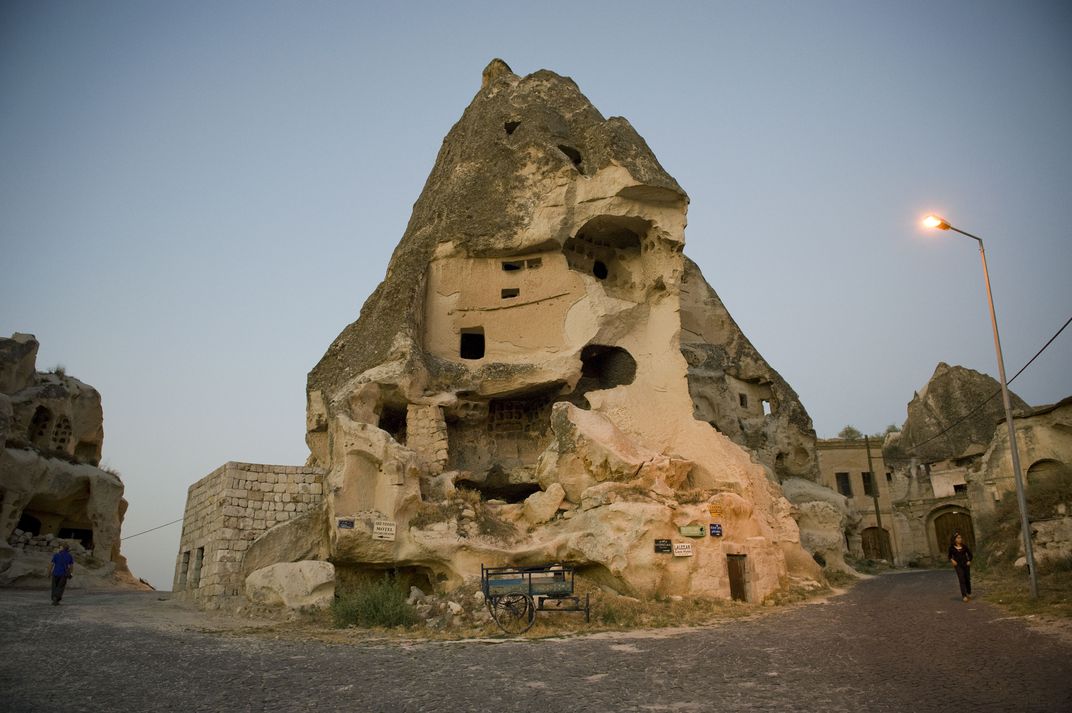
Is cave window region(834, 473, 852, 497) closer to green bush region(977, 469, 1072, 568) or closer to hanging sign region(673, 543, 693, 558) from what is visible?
green bush region(977, 469, 1072, 568)

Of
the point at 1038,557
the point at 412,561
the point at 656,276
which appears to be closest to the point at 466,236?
the point at 656,276

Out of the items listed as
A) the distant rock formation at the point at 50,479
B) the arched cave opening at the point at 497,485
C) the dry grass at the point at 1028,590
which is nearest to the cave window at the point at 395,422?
the arched cave opening at the point at 497,485

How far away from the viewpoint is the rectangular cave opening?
1745 cm

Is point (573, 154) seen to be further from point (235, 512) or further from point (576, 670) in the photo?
point (576, 670)

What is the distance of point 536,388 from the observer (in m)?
16.2

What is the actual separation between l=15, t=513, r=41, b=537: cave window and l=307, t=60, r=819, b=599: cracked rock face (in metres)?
12.5

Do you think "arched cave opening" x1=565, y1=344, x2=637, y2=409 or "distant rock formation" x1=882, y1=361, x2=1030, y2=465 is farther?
"distant rock formation" x1=882, y1=361, x2=1030, y2=465

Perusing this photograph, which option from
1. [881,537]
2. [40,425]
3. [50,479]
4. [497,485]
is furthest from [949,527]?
[40,425]

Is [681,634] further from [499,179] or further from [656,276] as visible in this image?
[499,179]

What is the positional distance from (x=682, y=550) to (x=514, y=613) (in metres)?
3.82

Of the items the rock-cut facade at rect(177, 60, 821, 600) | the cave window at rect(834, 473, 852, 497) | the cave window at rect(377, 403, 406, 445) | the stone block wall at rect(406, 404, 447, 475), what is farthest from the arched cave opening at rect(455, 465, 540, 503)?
the cave window at rect(834, 473, 852, 497)

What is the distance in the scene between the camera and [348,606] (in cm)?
1026

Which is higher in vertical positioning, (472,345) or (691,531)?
(472,345)

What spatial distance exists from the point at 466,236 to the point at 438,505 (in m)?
6.70
